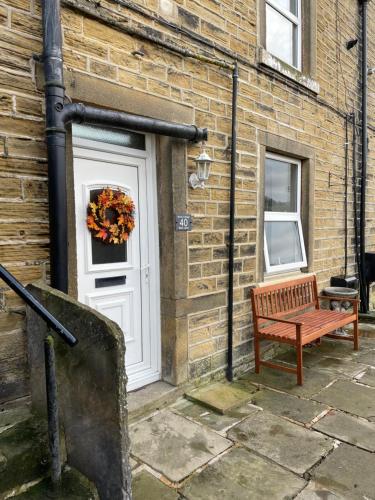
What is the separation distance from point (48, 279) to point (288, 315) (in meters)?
3.06

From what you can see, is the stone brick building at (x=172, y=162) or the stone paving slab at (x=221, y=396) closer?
the stone brick building at (x=172, y=162)

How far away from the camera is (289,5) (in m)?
5.12

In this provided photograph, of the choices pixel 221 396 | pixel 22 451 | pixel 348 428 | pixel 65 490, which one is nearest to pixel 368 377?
pixel 348 428

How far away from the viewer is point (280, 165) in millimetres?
5090

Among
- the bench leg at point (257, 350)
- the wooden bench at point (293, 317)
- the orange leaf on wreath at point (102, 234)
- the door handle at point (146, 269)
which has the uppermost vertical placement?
the orange leaf on wreath at point (102, 234)

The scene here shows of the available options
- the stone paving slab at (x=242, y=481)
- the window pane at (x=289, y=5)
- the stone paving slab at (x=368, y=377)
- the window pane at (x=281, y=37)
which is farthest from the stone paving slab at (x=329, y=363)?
the window pane at (x=289, y=5)

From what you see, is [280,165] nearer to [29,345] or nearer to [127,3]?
[127,3]

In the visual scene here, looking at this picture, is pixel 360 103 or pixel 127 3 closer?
pixel 127 3

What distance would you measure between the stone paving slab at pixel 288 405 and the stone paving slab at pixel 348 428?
0.11 metres

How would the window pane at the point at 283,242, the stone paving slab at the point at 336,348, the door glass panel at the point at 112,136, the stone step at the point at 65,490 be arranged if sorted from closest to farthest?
1. the stone step at the point at 65,490
2. the door glass panel at the point at 112,136
3. the stone paving slab at the point at 336,348
4. the window pane at the point at 283,242

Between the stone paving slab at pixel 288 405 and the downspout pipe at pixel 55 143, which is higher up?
the downspout pipe at pixel 55 143

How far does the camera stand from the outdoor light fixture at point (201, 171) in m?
3.47

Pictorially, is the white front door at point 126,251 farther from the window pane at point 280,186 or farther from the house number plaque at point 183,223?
the window pane at point 280,186

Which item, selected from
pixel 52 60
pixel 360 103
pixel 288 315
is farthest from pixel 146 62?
pixel 360 103
